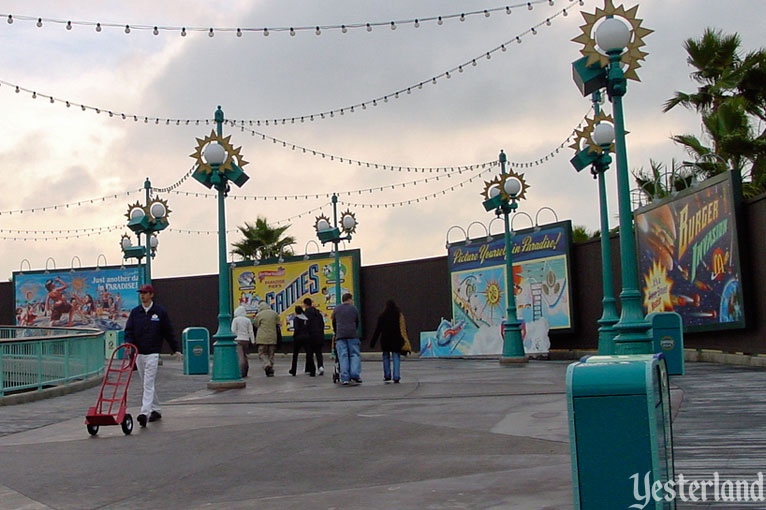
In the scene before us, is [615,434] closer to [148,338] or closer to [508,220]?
[148,338]

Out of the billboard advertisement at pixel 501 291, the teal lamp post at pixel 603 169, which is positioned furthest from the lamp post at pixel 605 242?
the billboard advertisement at pixel 501 291

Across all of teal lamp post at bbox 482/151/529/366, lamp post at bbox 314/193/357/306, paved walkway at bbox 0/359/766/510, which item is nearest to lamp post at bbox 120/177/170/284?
lamp post at bbox 314/193/357/306

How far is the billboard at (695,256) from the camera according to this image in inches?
742

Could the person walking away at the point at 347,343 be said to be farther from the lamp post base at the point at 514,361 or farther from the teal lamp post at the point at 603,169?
the lamp post base at the point at 514,361

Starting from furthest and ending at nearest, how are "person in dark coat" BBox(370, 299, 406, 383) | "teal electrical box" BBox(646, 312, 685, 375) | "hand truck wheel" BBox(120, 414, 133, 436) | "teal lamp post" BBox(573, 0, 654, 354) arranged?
"person in dark coat" BBox(370, 299, 406, 383)
"teal electrical box" BBox(646, 312, 685, 375)
"teal lamp post" BBox(573, 0, 654, 354)
"hand truck wheel" BBox(120, 414, 133, 436)

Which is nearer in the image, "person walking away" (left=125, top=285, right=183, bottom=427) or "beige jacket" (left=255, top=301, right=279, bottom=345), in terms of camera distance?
"person walking away" (left=125, top=285, right=183, bottom=427)

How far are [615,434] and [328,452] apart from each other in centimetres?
496

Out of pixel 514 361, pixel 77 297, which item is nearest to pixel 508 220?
pixel 514 361

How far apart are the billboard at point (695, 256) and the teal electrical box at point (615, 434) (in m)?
14.9

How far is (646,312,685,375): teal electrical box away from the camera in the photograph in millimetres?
15469

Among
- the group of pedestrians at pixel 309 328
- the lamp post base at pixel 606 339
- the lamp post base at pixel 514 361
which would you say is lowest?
the lamp post base at pixel 514 361

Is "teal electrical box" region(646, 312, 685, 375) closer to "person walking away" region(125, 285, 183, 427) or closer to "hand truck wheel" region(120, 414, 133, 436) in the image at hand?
"person walking away" region(125, 285, 183, 427)

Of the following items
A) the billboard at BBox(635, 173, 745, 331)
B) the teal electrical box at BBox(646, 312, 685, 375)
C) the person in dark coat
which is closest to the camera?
the teal electrical box at BBox(646, 312, 685, 375)

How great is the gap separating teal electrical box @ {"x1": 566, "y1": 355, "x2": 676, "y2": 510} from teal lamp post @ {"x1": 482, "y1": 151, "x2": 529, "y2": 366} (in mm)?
18620
